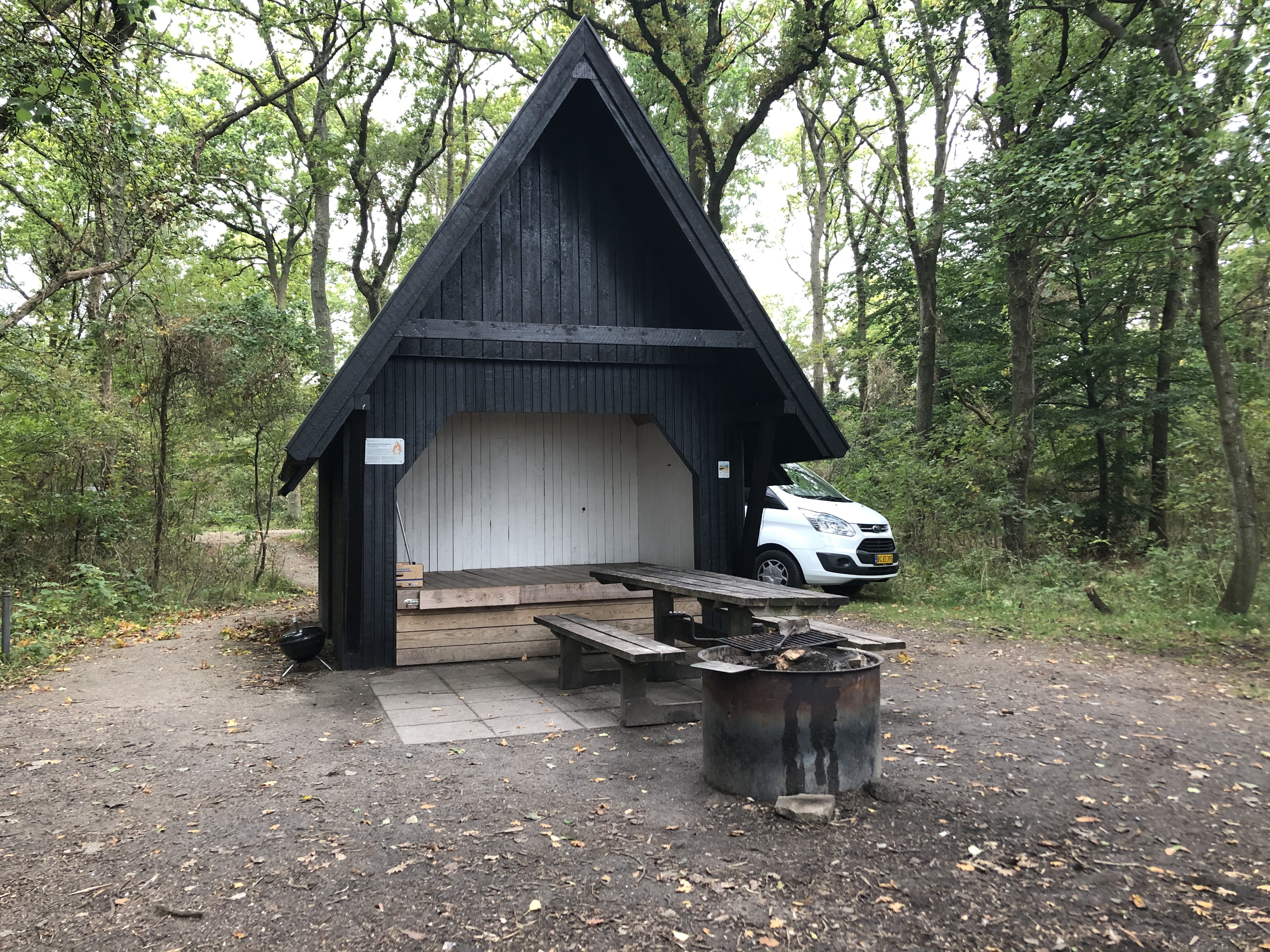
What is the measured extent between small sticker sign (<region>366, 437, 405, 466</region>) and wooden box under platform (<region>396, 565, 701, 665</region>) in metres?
1.10

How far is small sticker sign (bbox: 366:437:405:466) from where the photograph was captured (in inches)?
285

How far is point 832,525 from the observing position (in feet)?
35.5

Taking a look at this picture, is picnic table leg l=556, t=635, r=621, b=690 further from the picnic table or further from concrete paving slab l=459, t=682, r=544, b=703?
the picnic table

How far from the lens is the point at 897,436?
16359 mm

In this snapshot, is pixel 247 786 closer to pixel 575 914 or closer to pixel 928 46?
pixel 575 914

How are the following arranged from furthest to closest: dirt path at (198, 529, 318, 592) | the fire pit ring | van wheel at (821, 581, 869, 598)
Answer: dirt path at (198, 529, 318, 592), van wheel at (821, 581, 869, 598), the fire pit ring

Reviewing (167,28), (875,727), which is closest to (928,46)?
(875,727)

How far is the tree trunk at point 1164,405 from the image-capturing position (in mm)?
13734

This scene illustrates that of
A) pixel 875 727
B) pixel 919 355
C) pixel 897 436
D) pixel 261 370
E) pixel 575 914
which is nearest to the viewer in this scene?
pixel 575 914

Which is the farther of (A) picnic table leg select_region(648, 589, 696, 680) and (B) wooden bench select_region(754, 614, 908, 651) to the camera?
(A) picnic table leg select_region(648, 589, 696, 680)

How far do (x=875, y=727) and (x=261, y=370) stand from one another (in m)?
11.0

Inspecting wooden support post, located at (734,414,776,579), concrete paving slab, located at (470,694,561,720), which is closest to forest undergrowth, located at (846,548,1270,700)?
wooden support post, located at (734,414,776,579)

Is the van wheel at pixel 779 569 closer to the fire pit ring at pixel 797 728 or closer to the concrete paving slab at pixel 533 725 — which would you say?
the concrete paving slab at pixel 533 725

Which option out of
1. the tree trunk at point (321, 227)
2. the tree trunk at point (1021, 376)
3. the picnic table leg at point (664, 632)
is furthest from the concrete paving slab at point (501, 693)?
the tree trunk at point (321, 227)
